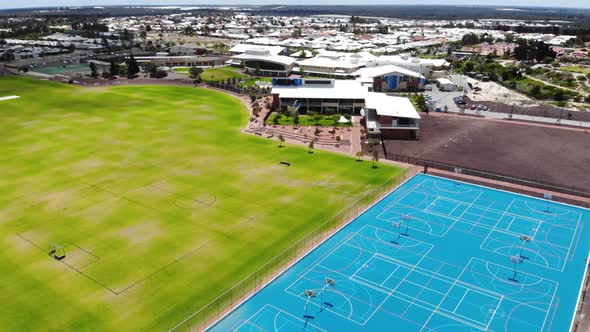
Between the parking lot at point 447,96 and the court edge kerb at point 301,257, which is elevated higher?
the parking lot at point 447,96

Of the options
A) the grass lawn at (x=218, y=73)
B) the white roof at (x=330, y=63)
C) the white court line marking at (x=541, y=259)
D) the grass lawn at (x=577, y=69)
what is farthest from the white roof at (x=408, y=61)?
the white court line marking at (x=541, y=259)

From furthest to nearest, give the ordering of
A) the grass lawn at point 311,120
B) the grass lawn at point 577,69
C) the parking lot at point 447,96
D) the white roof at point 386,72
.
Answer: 1. the grass lawn at point 577,69
2. the white roof at point 386,72
3. the parking lot at point 447,96
4. the grass lawn at point 311,120

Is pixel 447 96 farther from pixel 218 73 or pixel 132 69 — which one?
pixel 132 69

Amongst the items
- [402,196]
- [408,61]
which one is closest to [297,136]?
[402,196]

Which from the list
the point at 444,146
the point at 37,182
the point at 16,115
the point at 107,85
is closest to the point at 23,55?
the point at 107,85

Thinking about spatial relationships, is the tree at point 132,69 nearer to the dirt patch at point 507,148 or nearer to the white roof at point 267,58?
the white roof at point 267,58

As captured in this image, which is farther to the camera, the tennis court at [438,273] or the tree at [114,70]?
the tree at [114,70]

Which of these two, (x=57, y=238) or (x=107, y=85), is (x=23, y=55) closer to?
(x=107, y=85)

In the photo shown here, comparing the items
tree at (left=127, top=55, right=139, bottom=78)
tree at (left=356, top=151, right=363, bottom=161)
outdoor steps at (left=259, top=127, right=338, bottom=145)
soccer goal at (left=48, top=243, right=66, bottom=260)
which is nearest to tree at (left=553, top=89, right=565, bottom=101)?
outdoor steps at (left=259, top=127, right=338, bottom=145)

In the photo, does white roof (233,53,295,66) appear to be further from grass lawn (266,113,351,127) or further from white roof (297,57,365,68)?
grass lawn (266,113,351,127)
